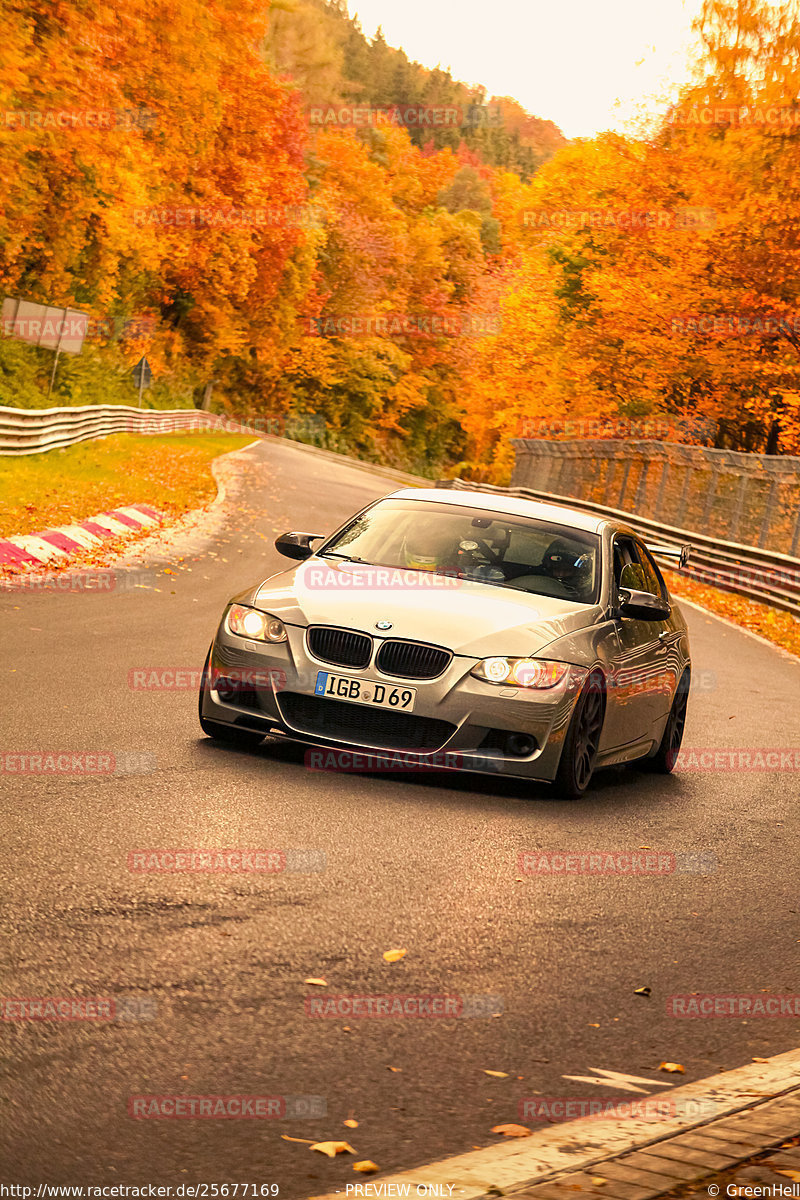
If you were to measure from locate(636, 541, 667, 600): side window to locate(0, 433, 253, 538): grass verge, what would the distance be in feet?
32.2

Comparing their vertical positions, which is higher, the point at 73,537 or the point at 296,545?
the point at 296,545

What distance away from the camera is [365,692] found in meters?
8.26

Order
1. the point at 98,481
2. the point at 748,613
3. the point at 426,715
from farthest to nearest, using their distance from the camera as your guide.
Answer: the point at 98,481 < the point at 748,613 < the point at 426,715

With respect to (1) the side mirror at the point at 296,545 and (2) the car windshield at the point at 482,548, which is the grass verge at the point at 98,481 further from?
(2) the car windshield at the point at 482,548

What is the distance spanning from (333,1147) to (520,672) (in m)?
4.66

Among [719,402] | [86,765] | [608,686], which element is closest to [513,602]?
[608,686]

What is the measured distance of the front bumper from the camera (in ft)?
26.9

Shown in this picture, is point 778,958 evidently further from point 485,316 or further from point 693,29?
point 485,316

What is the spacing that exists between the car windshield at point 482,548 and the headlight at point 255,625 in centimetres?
106

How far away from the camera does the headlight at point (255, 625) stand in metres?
8.57

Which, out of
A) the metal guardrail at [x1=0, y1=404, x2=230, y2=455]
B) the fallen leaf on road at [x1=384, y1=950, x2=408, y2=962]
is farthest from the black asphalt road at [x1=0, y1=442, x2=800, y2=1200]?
the metal guardrail at [x1=0, y1=404, x2=230, y2=455]
